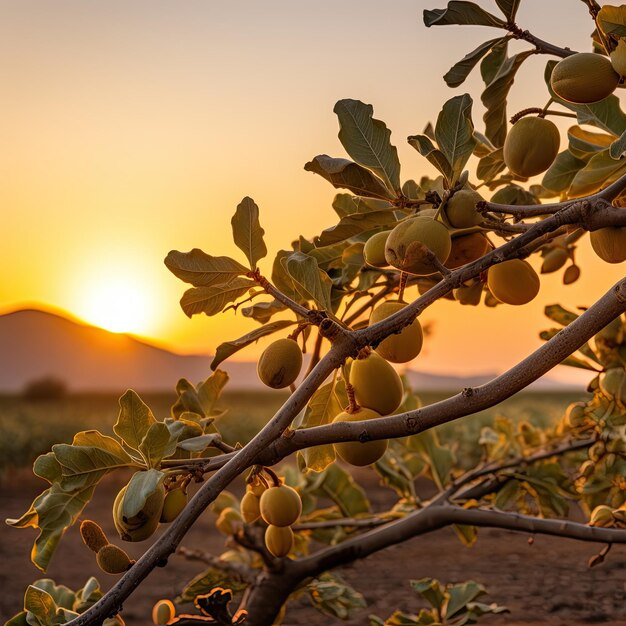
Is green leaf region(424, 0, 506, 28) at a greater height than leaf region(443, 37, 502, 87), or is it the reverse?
green leaf region(424, 0, 506, 28)

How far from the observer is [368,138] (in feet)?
2.45

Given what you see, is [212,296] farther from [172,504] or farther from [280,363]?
[172,504]

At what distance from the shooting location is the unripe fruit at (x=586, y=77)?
736 millimetres

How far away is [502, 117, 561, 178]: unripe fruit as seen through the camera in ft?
2.63

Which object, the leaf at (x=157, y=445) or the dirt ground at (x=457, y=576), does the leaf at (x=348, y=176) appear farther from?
the dirt ground at (x=457, y=576)

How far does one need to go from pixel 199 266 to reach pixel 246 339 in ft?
0.31

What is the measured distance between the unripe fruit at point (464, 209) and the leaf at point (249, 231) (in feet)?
0.67

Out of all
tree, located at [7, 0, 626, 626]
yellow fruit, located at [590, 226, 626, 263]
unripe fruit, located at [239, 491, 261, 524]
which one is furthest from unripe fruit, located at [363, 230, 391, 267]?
unripe fruit, located at [239, 491, 261, 524]

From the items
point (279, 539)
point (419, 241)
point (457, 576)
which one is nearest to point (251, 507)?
point (279, 539)

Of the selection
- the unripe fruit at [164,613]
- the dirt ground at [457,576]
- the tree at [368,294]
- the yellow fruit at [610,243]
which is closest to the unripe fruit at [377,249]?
the tree at [368,294]

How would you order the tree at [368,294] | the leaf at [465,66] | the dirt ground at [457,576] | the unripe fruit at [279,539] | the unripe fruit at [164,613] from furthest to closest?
1. the dirt ground at [457,576]
2. the unripe fruit at [164,613]
3. the unripe fruit at [279,539]
4. the leaf at [465,66]
5. the tree at [368,294]

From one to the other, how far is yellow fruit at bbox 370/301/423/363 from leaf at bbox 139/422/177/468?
234mm

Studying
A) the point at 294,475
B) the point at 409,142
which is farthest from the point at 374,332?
the point at 294,475

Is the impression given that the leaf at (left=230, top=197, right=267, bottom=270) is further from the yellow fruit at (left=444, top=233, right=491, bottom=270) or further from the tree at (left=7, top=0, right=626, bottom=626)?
the yellow fruit at (left=444, top=233, right=491, bottom=270)
